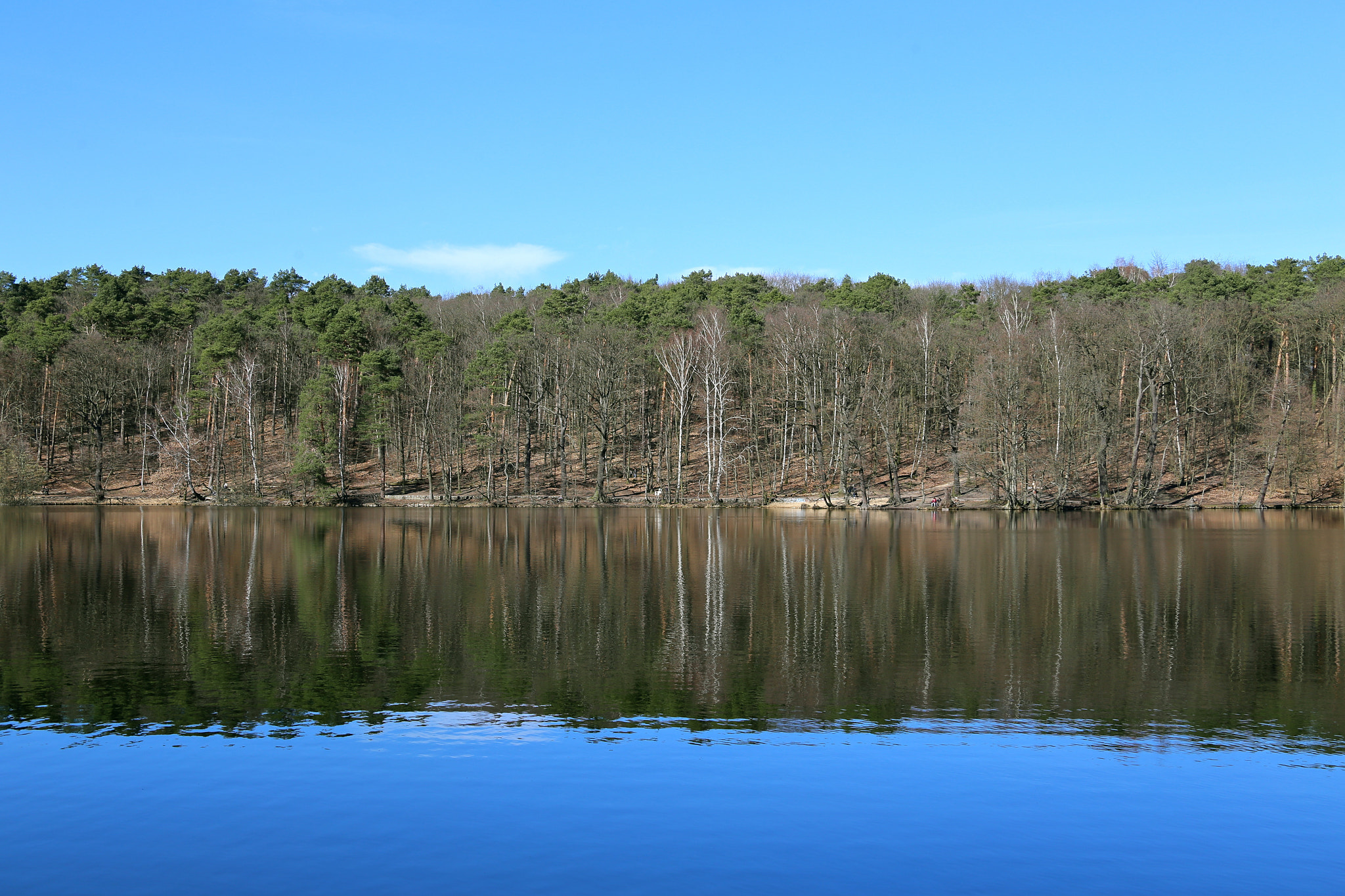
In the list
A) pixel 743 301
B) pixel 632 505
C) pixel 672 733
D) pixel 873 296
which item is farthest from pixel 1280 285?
pixel 672 733

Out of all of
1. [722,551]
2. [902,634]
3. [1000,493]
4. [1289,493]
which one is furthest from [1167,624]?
[1289,493]

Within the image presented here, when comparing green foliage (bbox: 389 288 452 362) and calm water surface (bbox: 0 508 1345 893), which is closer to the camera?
calm water surface (bbox: 0 508 1345 893)

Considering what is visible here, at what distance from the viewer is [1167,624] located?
22.7 m

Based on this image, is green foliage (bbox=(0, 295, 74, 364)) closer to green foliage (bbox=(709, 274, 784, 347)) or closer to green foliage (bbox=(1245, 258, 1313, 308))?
green foliage (bbox=(709, 274, 784, 347))

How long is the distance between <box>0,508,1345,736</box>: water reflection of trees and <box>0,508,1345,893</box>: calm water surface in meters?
0.13

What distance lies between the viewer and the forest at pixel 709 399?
2731 inches

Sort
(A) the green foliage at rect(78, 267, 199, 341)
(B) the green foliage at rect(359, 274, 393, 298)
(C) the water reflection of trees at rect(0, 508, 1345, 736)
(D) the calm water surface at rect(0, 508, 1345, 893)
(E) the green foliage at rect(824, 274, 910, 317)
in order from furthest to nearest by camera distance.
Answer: (B) the green foliage at rect(359, 274, 393, 298)
(E) the green foliage at rect(824, 274, 910, 317)
(A) the green foliage at rect(78, 267, 199, 341)
(C) the water reflection of trees at rect(0, 508, 1345, 736)
(D) the calm water surface at rect(0, 508, 1345, 893)

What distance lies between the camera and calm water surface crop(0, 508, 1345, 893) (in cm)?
Result: 1005

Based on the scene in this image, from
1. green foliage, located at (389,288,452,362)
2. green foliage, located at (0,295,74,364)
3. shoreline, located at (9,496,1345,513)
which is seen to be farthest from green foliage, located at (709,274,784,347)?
green foliage, located at (0,295,74,364)

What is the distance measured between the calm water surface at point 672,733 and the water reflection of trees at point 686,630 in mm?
128

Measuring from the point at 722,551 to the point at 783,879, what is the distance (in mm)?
30577

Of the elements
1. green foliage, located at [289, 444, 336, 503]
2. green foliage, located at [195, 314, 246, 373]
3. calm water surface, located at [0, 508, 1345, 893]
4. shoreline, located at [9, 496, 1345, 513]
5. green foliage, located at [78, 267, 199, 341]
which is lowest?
calm water surface, located at [0, 508, 1345, 893]

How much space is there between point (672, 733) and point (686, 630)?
7795 mm

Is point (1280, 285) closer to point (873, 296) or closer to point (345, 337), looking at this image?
point (873, 296)
